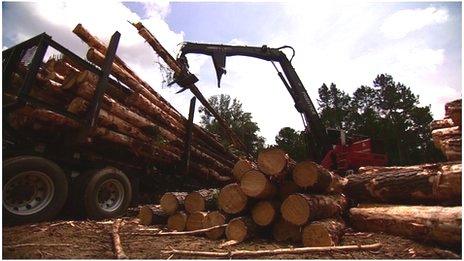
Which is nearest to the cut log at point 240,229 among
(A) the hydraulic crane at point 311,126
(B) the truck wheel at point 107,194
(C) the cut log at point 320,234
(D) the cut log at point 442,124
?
(C) the cut log at point 320,234

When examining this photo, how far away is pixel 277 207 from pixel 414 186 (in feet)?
7.17

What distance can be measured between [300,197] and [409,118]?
1479 inches

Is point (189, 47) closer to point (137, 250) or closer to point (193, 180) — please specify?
point (193, 180)

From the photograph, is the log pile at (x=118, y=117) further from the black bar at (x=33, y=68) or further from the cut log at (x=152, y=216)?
the cut log at (x=152, y=216)

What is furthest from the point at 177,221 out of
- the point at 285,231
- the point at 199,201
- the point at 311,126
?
the point at 311,126

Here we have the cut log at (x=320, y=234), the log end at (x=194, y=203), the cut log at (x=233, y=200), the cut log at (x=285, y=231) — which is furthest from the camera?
the log end at (x=194, y=203)

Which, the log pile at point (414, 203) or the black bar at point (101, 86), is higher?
the black bar at point (101, 86)

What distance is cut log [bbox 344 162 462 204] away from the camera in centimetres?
493

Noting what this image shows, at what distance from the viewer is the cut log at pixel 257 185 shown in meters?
5.20

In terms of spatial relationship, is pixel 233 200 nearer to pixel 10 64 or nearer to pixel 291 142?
pixel 10 64

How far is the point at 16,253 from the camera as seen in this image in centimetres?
385

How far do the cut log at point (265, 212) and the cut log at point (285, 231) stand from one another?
165mm

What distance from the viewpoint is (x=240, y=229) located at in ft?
16.4

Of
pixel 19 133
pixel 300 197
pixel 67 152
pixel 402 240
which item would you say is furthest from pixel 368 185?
pixel 19 133
